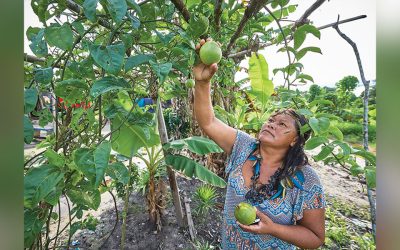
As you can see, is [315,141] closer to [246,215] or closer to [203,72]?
[246,215]

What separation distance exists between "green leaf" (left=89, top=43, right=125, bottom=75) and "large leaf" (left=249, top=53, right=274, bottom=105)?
54.6 inches

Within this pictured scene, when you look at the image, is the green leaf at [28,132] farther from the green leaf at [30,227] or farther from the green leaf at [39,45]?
the green leaf at [30,227]

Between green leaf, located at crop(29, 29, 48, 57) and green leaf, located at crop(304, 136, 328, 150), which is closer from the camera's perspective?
green leaf, located at crop(29, 29, 48, 57)

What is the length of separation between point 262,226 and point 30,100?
1.06 meters

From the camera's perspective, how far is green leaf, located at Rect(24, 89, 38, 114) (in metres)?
0.75

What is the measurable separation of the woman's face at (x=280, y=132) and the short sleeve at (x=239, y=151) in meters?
0.13

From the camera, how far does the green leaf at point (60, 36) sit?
77 centimetres

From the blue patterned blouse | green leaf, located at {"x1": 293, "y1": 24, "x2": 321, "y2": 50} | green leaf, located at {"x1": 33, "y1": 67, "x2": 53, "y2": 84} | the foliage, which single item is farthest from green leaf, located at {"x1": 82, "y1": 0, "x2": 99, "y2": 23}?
the foliage

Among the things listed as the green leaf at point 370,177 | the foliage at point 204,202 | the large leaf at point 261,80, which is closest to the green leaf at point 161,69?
the green leaf at point 370,177

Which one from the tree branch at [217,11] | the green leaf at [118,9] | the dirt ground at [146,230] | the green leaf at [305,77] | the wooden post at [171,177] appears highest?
the tree branch at [217,11]

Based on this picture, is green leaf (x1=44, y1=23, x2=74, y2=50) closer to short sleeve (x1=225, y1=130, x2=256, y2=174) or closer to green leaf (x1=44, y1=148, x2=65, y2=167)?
green leaf (x1=44, y1=148, x2=65, y2=167)

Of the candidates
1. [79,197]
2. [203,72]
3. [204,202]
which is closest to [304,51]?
[203,72]

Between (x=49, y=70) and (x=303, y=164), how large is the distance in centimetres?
129
